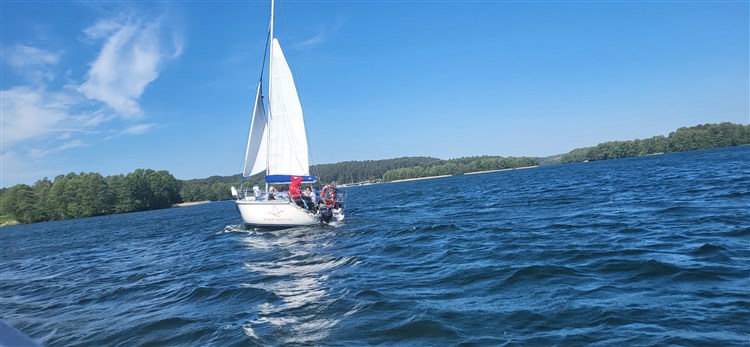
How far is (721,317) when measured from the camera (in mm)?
6086

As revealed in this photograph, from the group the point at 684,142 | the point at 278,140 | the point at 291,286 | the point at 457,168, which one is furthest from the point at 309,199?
the point at 457,168

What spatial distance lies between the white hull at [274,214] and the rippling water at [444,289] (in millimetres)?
5340

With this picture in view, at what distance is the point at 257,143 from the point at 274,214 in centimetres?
588

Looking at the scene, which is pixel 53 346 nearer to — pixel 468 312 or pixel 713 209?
pixel 468 312

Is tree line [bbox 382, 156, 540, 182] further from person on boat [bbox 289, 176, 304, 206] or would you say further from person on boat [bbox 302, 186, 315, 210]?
person on boat [bbox 289, 176, 304, 206]

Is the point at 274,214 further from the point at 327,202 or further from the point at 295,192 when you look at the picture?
the point at 327,202

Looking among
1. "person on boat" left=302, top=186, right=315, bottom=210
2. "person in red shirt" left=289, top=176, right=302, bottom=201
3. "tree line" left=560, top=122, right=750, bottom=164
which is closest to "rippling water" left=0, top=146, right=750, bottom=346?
"person on boat" left=302, top=186, right=315, bottom=210

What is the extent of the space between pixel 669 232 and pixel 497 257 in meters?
5.27

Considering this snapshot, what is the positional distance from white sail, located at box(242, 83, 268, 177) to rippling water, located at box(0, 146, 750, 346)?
373 inches

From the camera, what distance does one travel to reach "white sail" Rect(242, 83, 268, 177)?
89.2 feet

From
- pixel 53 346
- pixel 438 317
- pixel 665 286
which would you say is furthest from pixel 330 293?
pixel 665 286

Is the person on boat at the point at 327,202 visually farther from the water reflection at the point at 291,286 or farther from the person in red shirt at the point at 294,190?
the water reflection at the point at 291,286

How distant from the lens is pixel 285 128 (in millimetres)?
27359

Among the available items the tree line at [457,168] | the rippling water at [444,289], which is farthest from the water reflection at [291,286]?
the tree line at [457,168]
